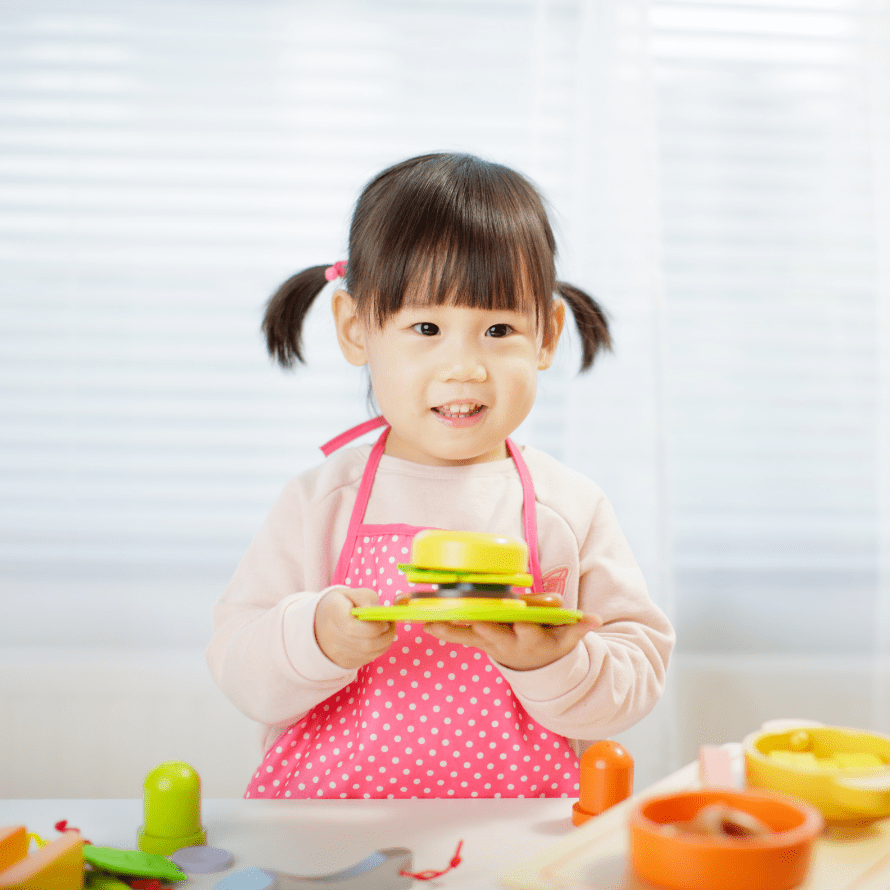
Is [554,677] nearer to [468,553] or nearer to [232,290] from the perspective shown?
[468,553]

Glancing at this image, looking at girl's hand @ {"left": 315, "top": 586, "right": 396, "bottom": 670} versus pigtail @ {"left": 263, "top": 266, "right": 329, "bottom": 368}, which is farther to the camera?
pigtail @ {"left": 263, "top": 266, "right": 329, "bottom": 368}

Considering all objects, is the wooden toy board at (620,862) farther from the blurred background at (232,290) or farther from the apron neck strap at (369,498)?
the blurred background at (232,290)

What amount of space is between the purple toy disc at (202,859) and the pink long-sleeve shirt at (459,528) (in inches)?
7.6

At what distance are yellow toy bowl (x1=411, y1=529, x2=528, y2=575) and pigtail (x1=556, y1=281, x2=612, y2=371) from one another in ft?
1.44

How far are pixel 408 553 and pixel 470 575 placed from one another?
11.3 inches

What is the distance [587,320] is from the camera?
98 centimetres

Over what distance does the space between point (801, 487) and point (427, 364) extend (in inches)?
42.7

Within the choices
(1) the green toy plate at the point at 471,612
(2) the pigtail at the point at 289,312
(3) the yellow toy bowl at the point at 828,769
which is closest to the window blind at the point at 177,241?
(2) the pigtail at the point at 289,312

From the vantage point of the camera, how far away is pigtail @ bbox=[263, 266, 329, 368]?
97cm

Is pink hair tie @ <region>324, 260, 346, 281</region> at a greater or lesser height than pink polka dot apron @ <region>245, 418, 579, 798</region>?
greater

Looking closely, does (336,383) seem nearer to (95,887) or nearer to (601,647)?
(601,647)

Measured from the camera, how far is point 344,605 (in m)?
0.70

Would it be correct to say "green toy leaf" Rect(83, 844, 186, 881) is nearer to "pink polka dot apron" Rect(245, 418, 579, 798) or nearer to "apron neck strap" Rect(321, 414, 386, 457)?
"pink polka dot apron" Rect(245, 418, 579, 798)

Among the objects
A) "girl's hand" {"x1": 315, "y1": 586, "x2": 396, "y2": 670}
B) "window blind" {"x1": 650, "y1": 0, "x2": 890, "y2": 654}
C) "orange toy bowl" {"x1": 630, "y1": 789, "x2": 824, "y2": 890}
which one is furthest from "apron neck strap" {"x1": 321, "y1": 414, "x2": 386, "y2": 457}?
"window blind" {"x1": 650, "y1": 0, "x2": 890, "y2": 654}
